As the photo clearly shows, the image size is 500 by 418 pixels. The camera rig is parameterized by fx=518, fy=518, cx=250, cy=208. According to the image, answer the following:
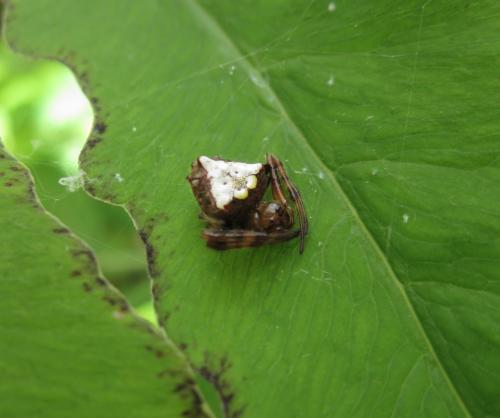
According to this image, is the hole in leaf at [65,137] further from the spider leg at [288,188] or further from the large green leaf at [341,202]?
the spider leg at [288,188]

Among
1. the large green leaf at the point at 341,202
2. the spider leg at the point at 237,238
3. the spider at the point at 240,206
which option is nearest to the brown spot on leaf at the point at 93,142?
the large green leaf at the point at 341,202

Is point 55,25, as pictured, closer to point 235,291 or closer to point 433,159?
point 235,291

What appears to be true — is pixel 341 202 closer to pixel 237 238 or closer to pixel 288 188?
pixel 288 188

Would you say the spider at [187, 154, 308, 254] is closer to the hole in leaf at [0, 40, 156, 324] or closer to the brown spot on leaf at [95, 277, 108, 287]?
the brown spot on leaf at [95, 277, 108, 287]

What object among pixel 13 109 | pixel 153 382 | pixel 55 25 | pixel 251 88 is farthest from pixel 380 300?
pixel 13 109

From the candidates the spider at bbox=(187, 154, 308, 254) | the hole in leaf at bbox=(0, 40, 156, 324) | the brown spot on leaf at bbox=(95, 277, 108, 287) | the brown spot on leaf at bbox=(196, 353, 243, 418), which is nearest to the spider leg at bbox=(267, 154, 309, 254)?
the spider at bbox=(187, 154, 308, 254)
